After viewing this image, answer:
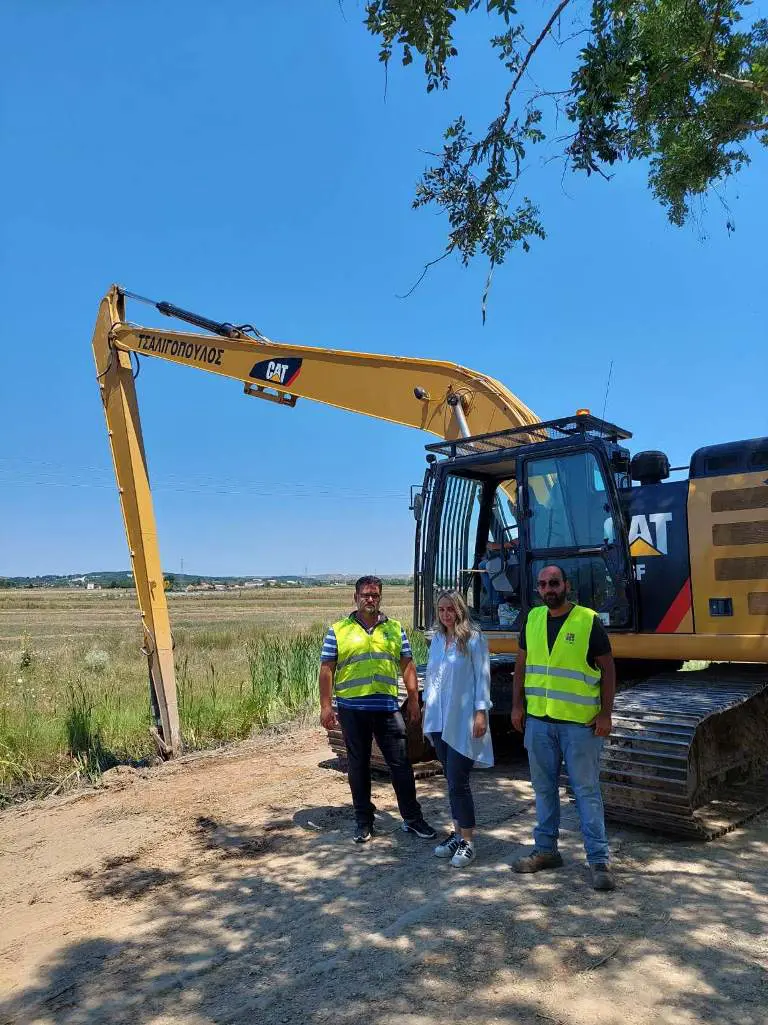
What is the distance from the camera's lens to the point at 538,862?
15.0 ft

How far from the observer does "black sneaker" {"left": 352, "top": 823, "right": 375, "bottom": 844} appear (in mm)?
5312

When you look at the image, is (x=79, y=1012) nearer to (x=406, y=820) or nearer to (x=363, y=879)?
(x=363, y=879)

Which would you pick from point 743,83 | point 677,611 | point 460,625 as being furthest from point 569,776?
point 743,83

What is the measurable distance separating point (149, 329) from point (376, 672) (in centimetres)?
598

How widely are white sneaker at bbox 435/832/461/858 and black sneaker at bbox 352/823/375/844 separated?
58 centimetres

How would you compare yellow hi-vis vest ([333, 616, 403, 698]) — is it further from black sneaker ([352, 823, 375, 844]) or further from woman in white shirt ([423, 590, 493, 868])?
black sneaker ([352, 823, 375, 844])

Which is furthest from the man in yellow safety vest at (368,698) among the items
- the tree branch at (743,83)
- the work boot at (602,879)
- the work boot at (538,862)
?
the tree branch at (743,83)

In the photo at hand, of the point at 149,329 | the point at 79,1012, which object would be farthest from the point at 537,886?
the point at 149,329

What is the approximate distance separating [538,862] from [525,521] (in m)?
2.91

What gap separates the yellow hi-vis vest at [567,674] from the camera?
4488 mm

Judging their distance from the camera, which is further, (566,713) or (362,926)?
(566,713)

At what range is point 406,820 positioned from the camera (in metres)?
5.44

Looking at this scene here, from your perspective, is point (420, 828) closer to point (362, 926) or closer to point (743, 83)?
point (362, 926)

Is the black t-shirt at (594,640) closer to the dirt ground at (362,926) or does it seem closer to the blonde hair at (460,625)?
the blonde hair at (460,625)
